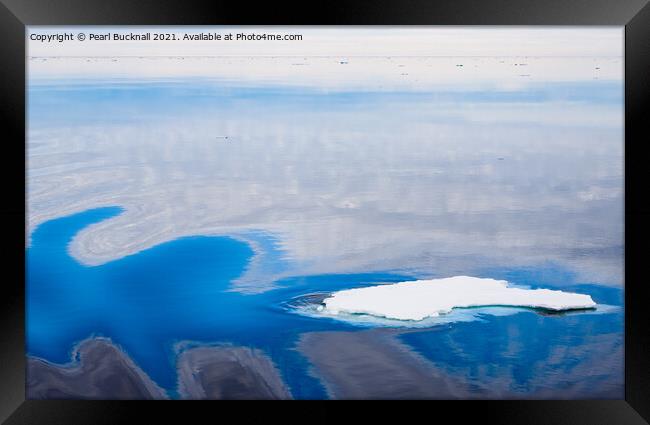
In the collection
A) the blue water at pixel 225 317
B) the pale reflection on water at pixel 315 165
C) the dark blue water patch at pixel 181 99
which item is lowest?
the blue water at pixel 225 317

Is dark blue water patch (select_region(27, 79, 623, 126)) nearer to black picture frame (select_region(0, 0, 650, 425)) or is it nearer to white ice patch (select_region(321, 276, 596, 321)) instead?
black picture frame (select_region(0, 0, 650, 425))

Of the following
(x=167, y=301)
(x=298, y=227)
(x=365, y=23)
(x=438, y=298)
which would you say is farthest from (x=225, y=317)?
(x=365, y=23)

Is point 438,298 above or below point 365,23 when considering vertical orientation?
below

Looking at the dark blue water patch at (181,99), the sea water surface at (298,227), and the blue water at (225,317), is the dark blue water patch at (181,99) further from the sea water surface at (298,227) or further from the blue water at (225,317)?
the blue water at (225,317)

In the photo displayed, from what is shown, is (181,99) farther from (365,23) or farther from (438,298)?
(438,298)

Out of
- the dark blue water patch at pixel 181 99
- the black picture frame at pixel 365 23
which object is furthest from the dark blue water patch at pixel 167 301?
the dark blue water patch at pixel 181 99

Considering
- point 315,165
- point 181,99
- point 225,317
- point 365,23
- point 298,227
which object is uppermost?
point 365,23

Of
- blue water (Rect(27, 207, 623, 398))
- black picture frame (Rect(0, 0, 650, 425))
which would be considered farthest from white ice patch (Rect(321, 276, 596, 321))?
black picture frame (Rect(0, 0, 650, 425))
